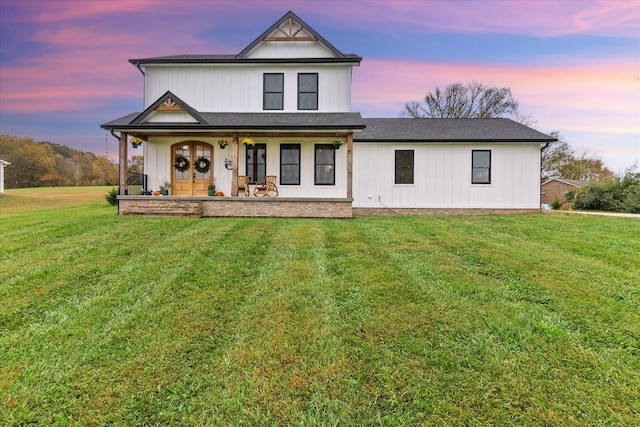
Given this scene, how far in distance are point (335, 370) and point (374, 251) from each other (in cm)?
356

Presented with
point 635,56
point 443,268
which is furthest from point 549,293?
point 635,56

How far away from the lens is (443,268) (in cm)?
484

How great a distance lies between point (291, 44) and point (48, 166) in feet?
161

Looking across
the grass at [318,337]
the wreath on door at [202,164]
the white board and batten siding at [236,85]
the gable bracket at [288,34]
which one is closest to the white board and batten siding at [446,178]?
the white board and batten siding at [236,85]

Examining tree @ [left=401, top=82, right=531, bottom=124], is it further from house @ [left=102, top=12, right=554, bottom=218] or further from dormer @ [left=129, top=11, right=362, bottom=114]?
dormer @ [left=129, top=11, right=362, bottom=114]

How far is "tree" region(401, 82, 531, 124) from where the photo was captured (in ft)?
101

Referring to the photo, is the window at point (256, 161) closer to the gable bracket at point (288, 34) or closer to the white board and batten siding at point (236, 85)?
the white board and batten siding at point (236, 85)

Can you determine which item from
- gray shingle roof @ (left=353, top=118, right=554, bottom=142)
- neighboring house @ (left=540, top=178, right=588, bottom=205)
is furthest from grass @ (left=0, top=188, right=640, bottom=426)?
neighboring house @ (left=540, top=178, right=588, bottom=205)

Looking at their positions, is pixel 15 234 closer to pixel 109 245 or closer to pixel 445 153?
pixel 109 245

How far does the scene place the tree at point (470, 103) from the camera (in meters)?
30.9

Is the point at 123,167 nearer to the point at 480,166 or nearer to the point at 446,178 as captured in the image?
the point at 446,178

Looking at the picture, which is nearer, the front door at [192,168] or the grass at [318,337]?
the grass at [318,337]

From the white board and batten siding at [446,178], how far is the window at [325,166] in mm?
982

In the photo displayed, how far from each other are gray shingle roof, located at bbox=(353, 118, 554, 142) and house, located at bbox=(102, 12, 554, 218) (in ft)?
0.18
